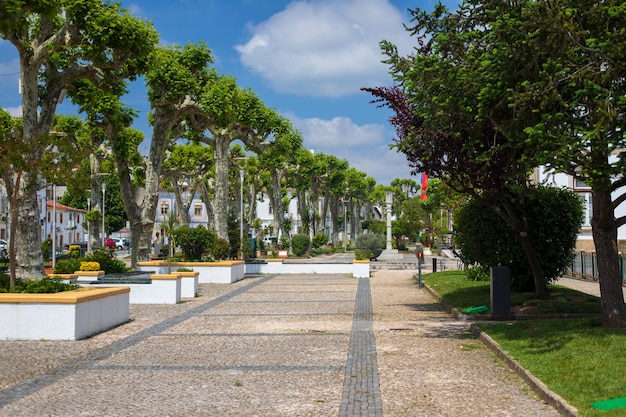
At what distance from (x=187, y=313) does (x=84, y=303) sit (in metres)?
4.58

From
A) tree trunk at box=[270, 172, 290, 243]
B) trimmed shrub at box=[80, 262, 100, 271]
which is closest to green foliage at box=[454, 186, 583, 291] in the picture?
trimmed shrub at box=[80, 262, 100, 271]

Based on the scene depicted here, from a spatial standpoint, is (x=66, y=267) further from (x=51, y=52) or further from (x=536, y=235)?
(x=536, y=235)

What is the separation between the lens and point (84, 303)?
520 inches

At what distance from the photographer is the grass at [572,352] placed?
7.57m

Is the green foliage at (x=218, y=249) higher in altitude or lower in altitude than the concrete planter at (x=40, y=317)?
higher

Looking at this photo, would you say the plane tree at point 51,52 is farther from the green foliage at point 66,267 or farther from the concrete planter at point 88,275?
the green foliage at point 66,267

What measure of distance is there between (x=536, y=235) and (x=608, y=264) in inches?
242

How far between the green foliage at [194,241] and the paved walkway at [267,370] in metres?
14.2

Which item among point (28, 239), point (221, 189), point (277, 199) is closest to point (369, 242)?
point (277, 199)

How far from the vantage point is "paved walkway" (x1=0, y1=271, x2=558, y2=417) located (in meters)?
7.65

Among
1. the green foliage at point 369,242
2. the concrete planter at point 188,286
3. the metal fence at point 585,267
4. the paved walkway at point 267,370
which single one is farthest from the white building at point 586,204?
the paved walkway at point 267,370

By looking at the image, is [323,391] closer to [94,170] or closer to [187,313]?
[187,313]

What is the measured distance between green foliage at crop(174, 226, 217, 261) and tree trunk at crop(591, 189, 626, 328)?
A: 2152cm

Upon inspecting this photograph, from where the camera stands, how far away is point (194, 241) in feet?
103
